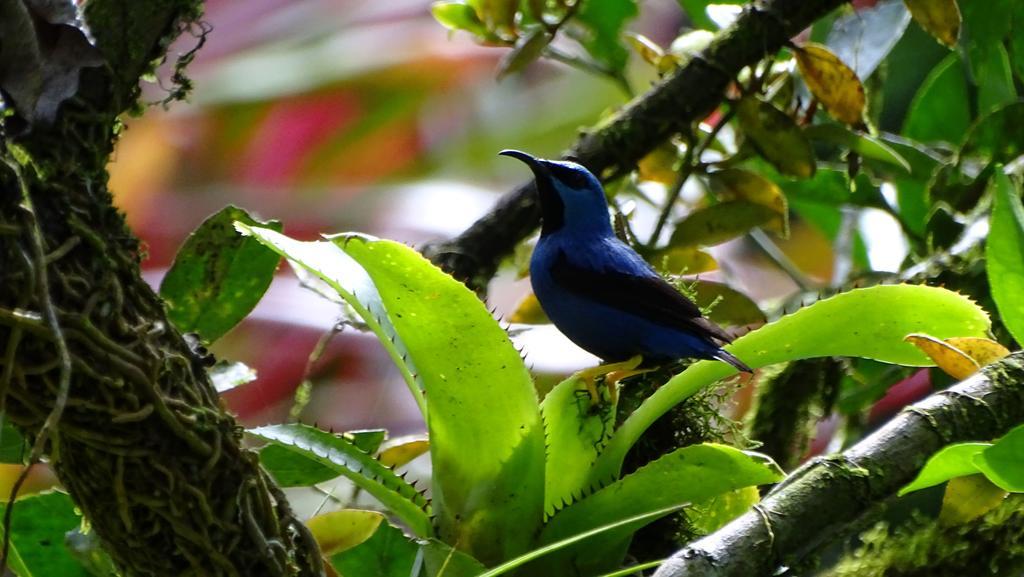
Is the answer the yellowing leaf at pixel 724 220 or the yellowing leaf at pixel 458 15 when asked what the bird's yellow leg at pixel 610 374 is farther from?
the yellowing leaf at pixel 458 15

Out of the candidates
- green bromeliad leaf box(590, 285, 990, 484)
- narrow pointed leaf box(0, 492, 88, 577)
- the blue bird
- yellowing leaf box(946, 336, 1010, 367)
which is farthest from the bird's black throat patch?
narrow pointed leaf box(0, 492, 88, 577)

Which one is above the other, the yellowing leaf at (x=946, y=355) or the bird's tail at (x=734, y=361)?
the yellowing leaf at (x=946, y=355)

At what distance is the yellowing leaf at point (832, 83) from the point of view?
1.49 metres

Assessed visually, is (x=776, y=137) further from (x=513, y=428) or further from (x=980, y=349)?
(x=513, y=428)

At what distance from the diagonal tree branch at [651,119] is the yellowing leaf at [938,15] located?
0.20m

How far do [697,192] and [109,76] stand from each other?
1891mm

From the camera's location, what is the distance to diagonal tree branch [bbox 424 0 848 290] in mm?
1608

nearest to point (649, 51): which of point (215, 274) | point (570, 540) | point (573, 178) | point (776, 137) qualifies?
point (776, 137)

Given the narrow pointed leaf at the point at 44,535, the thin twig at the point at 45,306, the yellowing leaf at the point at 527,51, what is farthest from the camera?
the yellowing leaf at the point at 527,51

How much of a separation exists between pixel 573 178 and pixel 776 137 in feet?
1.15

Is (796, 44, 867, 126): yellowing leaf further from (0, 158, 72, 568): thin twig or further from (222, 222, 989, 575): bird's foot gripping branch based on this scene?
(0, 158, 72, 568): thin twig

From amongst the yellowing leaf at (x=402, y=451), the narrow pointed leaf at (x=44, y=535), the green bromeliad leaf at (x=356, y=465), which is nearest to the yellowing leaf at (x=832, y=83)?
the yellowing leaf at (x=402, y=451)

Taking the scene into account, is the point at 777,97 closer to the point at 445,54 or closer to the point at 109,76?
the point at 109,76

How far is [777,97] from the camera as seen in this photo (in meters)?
1.74
